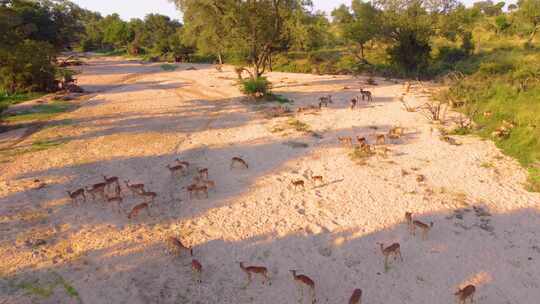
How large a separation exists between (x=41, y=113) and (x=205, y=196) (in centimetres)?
1659

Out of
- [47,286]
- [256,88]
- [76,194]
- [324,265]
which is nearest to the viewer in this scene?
[47,286]

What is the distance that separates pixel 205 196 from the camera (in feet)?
39.7

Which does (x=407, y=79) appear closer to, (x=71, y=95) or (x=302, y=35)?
(x=302, y=35)

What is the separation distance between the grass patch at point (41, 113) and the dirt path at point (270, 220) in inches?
131

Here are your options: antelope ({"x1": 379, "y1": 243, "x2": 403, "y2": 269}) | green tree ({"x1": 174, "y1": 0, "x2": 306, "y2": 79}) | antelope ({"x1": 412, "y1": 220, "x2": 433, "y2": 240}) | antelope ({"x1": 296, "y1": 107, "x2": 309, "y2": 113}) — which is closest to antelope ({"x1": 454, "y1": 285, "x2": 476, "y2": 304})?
antelope ({"x1": 379, "y1": 243, "x2": 403, "y2": 269})

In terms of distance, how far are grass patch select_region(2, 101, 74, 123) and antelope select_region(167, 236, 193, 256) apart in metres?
16.7

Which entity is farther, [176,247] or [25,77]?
[25,77]

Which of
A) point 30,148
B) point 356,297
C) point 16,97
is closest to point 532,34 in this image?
point 356,297

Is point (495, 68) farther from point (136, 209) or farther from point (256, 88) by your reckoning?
point (136, 209)

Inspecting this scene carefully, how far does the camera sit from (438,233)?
9.98 m

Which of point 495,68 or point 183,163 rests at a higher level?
point 495,68

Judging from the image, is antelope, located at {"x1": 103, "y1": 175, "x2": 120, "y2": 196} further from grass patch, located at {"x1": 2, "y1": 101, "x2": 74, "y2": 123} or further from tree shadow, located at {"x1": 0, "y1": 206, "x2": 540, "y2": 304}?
grass patch, located at {"x1": 2, "y1": 101, "x2": 74, "y2": 123}

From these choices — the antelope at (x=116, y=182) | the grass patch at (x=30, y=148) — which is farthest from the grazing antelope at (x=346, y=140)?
the grass patch at (x=30, y=148)

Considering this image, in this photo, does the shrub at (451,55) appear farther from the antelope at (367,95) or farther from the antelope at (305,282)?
the antelope at (305,282)
